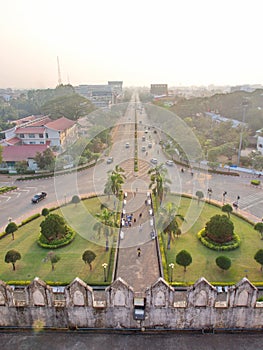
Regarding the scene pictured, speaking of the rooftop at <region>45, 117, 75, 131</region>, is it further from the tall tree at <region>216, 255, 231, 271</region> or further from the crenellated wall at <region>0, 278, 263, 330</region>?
the crenellated wall at <region>0, 278, 263, 330</region>

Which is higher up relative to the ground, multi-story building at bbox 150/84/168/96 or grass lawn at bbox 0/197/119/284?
multi-story building at bbox 150/84/168/96

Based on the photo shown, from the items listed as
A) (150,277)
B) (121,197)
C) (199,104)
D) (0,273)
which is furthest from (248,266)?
(199,104)

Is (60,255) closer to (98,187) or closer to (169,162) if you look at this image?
(98,187)

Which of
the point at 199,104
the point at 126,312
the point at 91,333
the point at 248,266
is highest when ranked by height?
the point at 199,104

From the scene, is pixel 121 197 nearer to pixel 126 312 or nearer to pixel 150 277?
pixel 150 277

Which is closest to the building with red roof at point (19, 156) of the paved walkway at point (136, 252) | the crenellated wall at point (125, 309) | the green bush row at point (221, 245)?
the paved walkway at point (136, 252)

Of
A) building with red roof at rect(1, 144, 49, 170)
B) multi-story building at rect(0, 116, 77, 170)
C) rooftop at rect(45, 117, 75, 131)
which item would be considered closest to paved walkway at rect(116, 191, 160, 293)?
building with red roof at rect(1, 144, 49, 170)

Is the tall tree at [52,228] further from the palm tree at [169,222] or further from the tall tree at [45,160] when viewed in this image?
the tall tree at [45,160]
